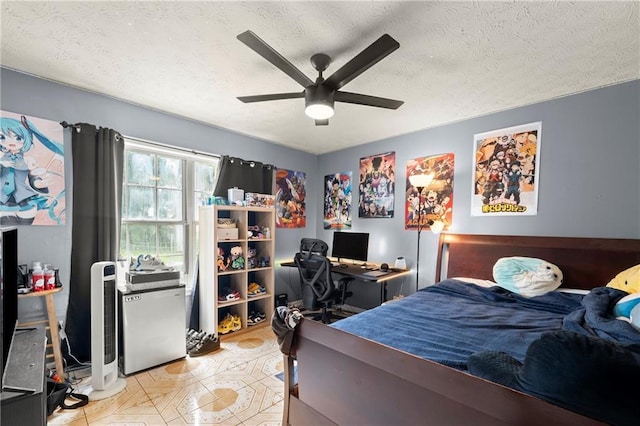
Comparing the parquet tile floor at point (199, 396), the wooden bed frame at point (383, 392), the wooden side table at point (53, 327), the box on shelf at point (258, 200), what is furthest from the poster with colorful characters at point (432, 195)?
the wooden side table at point (53, 327)

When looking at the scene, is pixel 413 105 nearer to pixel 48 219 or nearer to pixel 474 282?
pixel 474 282

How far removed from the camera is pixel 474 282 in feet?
8.09

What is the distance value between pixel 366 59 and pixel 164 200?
2.56 m

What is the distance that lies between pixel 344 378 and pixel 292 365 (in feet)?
1.22

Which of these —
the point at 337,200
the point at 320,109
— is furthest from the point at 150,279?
the point at 337,200

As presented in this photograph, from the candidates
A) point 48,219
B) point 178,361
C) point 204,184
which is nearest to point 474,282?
point 178,361

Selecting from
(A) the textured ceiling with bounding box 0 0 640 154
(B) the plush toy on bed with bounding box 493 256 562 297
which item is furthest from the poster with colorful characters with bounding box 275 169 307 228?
(B) the plush toy on bed with bounding box 493 256 562 297

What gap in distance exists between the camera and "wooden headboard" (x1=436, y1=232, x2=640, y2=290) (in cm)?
207

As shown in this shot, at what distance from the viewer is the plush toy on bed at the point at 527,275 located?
7.09 ft

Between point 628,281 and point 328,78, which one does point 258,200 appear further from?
point 628,281

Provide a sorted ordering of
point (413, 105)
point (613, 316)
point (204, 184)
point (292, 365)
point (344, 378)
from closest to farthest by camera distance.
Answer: point (344, 378)
point (292, 365)
point (613, 316)
point (413, 105)
point (204, 184)

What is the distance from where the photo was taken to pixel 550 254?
2355 mm

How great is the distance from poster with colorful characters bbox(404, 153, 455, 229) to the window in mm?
2485

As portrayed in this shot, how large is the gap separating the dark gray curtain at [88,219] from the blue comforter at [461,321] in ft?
7.20
